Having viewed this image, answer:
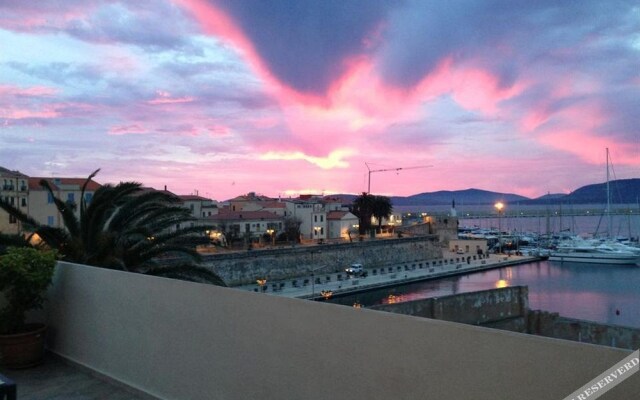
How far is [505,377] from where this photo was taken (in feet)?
6.02

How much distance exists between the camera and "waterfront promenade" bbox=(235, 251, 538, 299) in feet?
118

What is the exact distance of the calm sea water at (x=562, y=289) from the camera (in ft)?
114

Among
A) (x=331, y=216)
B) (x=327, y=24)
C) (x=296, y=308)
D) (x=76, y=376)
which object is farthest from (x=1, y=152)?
(x=331, y=216)

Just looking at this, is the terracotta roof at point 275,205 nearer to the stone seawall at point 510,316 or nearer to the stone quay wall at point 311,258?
the stone quay wall at point 311,258

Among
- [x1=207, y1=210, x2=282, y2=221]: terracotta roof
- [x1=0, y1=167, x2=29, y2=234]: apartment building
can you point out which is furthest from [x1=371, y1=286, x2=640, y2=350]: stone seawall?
[x1=207, y1=210, x2=282, y2=221]: terracotta roof

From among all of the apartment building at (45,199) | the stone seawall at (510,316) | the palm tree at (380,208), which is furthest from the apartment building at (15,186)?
the palm tree at (380,208)

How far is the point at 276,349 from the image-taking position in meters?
2.70

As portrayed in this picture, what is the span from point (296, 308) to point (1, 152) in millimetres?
26285

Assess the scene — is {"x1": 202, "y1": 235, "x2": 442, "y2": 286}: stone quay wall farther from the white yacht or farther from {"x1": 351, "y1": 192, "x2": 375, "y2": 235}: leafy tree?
the white yacht

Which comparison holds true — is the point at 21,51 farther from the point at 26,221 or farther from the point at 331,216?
the point at 331,216

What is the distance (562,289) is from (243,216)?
32370 mm

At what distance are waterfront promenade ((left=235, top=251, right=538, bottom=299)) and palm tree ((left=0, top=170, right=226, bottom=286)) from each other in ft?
Result: 63.8

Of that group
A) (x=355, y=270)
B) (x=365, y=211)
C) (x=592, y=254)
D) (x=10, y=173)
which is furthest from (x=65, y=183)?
(x=592, y=254)

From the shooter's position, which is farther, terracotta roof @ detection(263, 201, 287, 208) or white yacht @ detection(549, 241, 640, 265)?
terracotta roof @ detection(263, 201, 287, 208)
